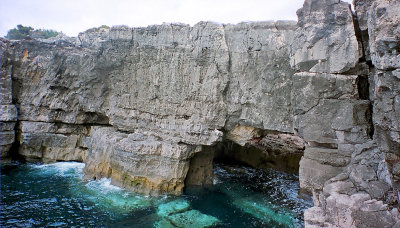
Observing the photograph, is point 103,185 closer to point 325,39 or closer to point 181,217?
point 181,217

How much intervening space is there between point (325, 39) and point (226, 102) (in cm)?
546

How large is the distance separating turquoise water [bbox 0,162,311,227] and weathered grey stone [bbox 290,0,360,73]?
23.7 ft

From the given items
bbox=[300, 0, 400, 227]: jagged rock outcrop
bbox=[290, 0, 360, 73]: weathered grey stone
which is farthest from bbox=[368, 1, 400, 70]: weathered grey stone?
bbox=[290, 0, 360, 73]: weathered grey stone

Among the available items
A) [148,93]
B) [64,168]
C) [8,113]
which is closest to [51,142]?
[64,168]

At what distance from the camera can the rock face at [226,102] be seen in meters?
7.05

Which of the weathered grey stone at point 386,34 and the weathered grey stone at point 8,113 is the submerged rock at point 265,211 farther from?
the weathered grey stone at point 8,113

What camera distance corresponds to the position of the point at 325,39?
9.36m

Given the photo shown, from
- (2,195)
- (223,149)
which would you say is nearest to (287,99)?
(223,149)

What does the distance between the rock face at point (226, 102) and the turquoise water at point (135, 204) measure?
1165mm

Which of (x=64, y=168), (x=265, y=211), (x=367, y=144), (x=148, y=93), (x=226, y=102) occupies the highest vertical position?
(x=148, y=93)

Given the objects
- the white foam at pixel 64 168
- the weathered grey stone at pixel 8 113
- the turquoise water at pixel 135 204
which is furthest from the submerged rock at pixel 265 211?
the weathered grey stone at pixel 8 113

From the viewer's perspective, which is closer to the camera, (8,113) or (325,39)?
(325,39)

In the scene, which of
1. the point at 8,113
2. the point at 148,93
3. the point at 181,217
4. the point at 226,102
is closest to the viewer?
the point at 181,217

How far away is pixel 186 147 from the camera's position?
14.3m
